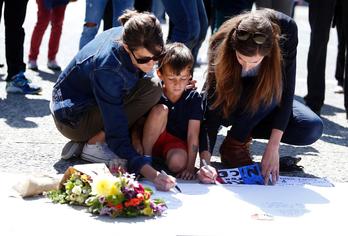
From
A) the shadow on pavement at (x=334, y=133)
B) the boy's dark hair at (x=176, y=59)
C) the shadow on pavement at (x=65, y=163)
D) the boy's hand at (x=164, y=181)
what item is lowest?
the shadow on pavement at (x=334, y=133)

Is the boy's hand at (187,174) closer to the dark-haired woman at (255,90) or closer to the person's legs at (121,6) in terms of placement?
the dark-haired woman at (255,90)

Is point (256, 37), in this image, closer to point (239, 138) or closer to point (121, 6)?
point (239, 138)

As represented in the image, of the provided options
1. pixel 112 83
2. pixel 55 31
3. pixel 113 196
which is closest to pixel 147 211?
pixel 113 196

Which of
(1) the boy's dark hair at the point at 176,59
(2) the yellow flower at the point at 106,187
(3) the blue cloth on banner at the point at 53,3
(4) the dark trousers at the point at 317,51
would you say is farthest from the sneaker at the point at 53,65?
Answer: (2) the yellow flower at the point at 106,187

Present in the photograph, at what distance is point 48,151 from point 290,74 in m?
1.27

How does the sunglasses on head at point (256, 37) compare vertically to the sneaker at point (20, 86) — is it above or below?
above

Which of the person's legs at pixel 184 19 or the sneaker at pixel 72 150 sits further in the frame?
the person's legs at pixel 184 19

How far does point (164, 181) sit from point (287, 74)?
0.86 metres

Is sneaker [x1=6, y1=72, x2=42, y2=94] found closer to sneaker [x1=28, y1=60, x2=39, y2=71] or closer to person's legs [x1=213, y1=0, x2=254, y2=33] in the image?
sneaker [x1=28, y1=60, x2=39, y2=71]

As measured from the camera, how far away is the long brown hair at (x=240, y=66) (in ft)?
10.1

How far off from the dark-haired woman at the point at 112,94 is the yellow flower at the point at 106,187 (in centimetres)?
37

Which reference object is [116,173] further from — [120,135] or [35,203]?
[35,203]

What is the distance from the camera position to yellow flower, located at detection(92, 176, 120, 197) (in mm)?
2648

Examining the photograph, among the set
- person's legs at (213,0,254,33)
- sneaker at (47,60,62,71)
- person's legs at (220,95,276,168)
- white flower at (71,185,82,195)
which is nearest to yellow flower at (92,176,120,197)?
white flower at (71,185,82,195)
